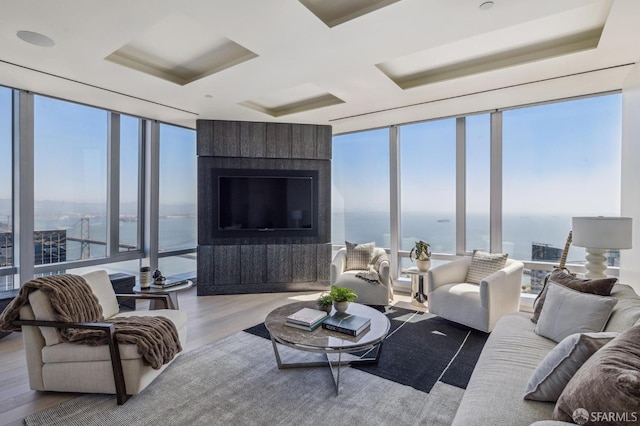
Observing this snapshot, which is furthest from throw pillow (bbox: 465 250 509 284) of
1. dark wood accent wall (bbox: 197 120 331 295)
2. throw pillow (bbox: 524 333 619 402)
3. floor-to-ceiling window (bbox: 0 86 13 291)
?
floor-to-ceiling window (bbox: 0 86 13 291)

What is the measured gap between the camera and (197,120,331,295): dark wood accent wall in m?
4.89

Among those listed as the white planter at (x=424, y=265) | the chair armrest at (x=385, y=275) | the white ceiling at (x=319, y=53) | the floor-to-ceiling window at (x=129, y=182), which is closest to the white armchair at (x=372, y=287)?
the chair armrest at (x=385, y=275)

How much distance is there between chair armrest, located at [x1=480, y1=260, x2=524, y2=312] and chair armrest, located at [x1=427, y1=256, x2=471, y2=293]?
1.47 feet

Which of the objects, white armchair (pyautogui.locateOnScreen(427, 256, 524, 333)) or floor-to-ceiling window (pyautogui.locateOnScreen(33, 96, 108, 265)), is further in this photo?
floor-to-ceiling window (pyautogui.locateOnScreen(33, 96, 108, 265))

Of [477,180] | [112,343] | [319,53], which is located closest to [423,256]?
[477,180]

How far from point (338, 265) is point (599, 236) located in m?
2.74

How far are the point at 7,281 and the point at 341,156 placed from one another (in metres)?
4.75

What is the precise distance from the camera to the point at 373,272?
13.8ft

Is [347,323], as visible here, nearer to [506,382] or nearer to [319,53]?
[506,382]

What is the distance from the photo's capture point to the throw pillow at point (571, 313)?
195 centimetres

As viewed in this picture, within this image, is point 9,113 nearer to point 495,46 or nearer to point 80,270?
point 80,270

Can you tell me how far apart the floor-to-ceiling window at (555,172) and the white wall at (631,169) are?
339mm

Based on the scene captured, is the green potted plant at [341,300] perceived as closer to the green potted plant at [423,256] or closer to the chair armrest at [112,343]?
the chair armrest at [112,343]

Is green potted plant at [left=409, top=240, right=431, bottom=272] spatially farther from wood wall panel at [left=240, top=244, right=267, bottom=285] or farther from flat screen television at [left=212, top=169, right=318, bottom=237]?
wood wall panel at [left=240, top=244, right=267, bottom=285]
